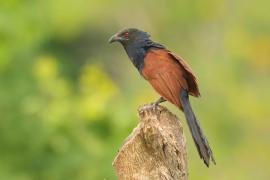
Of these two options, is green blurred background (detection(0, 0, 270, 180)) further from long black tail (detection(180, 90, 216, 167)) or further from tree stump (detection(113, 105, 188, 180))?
tree stump (detection(113, 105, 188, 180))

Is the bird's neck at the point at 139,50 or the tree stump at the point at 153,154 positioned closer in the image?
the tree stump at the point at 153,154

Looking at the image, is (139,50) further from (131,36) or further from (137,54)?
(131,36)

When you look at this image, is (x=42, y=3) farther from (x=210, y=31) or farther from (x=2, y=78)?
(x=210, y=31)

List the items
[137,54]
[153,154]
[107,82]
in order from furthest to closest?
1. [107,82]
2. [137,54]
3. [153,154]

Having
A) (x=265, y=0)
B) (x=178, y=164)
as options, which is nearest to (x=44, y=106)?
(x=178, y=164)

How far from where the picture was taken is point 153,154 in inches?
233

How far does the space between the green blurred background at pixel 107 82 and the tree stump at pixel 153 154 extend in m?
4.91

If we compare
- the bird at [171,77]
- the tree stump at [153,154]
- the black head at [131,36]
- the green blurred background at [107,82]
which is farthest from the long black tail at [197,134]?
the green blurred background at [107,82]

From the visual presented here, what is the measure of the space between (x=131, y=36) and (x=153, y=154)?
1754 mm

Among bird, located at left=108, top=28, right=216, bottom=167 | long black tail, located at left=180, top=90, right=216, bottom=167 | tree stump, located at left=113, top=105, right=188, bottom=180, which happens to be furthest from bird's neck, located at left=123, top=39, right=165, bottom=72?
tree stump, located at left=113, top=105, right=188, bottom=180

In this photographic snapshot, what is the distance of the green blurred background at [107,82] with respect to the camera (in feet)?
38.4

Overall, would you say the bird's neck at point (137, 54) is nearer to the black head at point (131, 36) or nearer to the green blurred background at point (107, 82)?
the black head at point (131, 36)

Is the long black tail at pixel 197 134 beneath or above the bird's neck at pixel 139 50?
beneath

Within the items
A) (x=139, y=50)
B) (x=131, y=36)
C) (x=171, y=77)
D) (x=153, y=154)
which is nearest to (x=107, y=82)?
(x=131, y=36)
